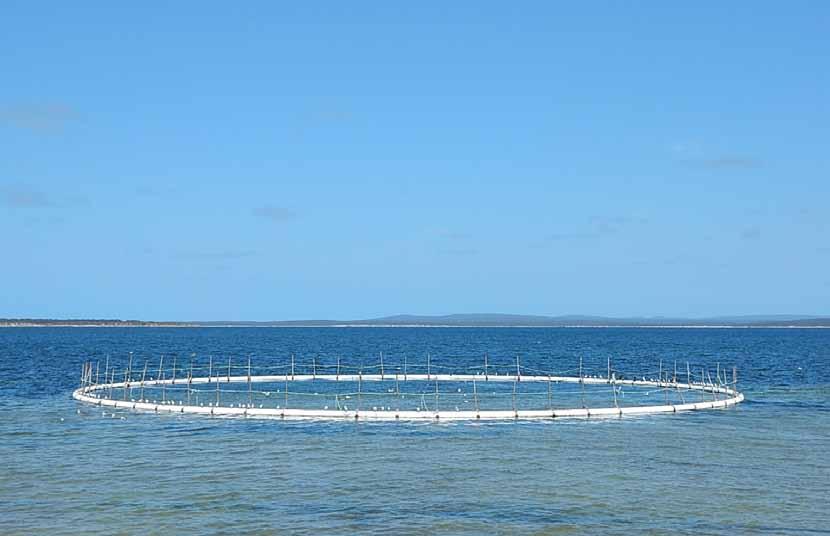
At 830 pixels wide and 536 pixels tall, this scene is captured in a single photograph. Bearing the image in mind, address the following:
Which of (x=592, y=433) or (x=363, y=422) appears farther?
(x=363, y=422)

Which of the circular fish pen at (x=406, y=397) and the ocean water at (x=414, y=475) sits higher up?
the circular fish pen at (x=406, y=397)

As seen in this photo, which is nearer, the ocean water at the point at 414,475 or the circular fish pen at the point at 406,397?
the ocean water at the point at 414,475

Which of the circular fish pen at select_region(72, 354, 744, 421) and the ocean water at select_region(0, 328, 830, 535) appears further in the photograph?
the circular fish pen at select_region(72, 354, 744, 421)

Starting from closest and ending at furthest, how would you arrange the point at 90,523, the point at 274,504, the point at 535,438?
the point at 90,523 < the point at 274,504 < the point at 535,438

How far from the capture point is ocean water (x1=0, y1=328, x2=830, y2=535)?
28.2 m

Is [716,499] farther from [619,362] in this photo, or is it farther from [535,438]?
[619,362]

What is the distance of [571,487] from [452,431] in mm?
14187

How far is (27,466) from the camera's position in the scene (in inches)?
1438

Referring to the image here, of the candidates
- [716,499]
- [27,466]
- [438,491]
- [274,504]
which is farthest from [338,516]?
[27,466]

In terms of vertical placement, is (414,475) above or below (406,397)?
below

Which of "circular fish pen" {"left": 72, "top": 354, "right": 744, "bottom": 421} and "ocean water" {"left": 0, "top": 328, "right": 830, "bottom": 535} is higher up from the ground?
"circular fish pen" {"left": 72, "top": 354, "right": 744, "bottom": 421}

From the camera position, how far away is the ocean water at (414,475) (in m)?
28.2

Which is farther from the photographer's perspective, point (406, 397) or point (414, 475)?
point (406, 397)

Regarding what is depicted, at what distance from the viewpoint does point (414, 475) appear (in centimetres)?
3506
